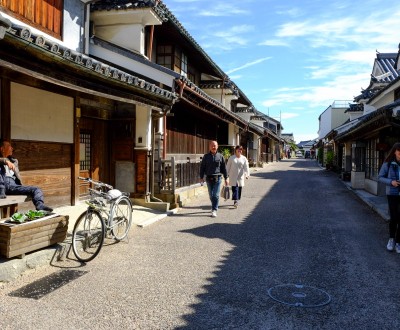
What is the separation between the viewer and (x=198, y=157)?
16.2 m

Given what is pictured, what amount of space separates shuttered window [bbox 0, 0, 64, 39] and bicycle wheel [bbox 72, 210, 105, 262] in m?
4.43

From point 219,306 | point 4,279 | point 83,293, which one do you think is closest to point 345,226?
point 219,306

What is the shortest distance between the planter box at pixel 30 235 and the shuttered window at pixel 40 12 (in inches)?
175

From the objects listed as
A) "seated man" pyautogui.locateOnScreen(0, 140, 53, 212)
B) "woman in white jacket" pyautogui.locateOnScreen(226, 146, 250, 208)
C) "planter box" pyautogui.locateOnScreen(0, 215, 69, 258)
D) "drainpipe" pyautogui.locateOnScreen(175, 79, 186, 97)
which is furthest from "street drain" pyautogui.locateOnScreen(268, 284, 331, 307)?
"drainpipe" pyautogui.locateOnScreen(175, 79, 186, 97)

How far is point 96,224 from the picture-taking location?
6191 millimetres

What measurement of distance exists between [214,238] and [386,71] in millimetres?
25376

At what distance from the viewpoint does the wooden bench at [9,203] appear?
18.3 ft

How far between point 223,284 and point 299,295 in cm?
99

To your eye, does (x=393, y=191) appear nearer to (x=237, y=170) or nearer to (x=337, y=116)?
(x=237, y=170)

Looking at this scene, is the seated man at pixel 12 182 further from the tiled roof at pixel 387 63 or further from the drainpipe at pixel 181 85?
the tiled roof at pixel 387 63

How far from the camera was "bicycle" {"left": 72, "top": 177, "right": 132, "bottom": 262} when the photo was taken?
19.3 ft

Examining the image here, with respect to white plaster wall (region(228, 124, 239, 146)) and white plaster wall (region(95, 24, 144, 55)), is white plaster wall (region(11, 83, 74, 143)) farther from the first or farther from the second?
white plaster wall (region(228, 124, 239, 146))

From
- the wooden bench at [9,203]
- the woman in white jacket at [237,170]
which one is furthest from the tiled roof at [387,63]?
the wooden bench at [9,203]

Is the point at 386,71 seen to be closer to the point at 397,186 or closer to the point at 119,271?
the point at 397,186
